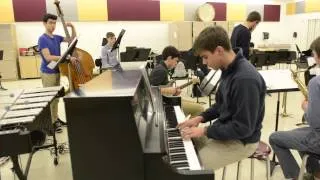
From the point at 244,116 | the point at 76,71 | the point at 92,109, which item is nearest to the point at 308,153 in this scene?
the point at 244,116

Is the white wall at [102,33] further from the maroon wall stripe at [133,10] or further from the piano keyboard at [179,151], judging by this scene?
the piano keyboard at [179,151]

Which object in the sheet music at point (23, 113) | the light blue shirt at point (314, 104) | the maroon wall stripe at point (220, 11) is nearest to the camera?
the sheet music at point (23, 113)

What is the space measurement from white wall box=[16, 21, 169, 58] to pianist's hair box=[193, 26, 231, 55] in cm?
865

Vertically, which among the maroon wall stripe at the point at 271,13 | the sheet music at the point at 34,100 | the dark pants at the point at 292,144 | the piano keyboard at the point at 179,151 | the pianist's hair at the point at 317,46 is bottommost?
the dark pants at the point at 292,144

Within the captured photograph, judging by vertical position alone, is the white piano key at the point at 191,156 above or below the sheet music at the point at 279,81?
below

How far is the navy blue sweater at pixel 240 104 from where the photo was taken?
171 cm

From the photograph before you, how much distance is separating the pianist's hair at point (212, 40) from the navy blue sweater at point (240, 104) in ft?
0.55

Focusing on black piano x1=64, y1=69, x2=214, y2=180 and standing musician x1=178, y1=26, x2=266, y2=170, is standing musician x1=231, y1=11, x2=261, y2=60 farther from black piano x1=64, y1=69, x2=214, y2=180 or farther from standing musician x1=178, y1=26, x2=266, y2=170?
black piano x1=64, y1=69, x2=214, y2=180

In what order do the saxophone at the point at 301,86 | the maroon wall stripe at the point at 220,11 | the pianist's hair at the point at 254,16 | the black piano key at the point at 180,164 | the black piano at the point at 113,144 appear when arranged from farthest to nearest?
the maroon wall stripe at the point at 220,11 < the pianist's hair at the point at 254,16 < the saxophone at the point at 301,86 < the black piano key at the point at 180,164 < the black piano at the point at 113,144

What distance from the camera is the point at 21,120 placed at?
6.30 feet

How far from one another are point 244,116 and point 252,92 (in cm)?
15

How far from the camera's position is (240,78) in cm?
172

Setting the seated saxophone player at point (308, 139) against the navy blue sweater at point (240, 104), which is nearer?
the navy blue sweater at point (240, 104)

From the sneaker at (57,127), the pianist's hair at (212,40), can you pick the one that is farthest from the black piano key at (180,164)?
the sneaker at (57,127)
